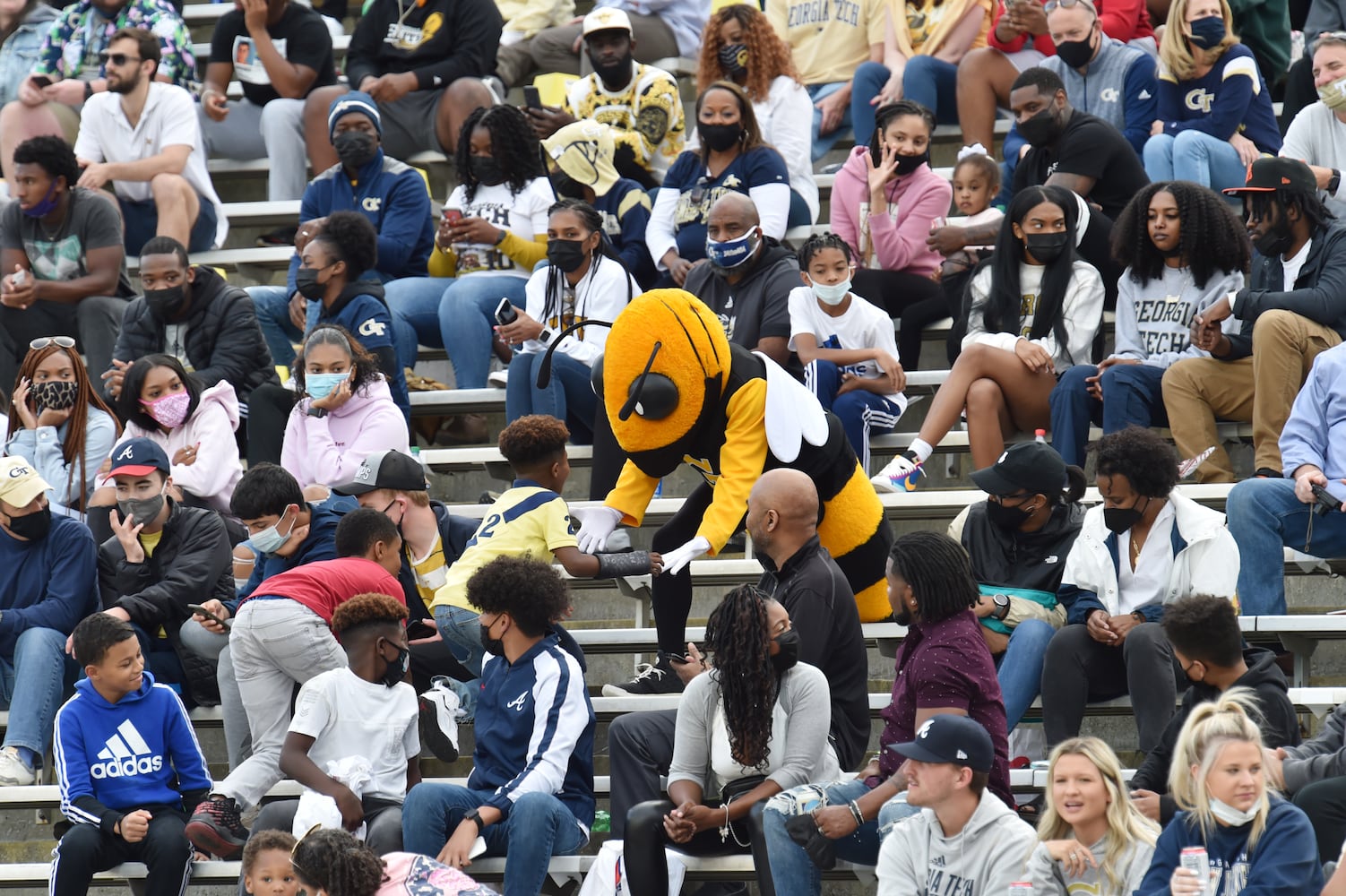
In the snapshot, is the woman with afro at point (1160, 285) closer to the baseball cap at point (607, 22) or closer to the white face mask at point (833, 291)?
the white face mask at point (833, 291)

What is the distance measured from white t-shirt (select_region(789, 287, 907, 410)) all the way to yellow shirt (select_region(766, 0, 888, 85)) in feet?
8.40

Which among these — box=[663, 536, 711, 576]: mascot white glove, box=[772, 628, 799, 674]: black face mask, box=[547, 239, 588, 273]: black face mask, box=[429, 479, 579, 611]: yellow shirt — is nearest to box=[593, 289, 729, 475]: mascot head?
box=[663, 536, 711, 576]: mascot white glove

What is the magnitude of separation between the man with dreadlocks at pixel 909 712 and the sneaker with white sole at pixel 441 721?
47.6 inches

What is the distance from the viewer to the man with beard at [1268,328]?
20.7ft

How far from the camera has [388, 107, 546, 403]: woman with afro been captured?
307 inches

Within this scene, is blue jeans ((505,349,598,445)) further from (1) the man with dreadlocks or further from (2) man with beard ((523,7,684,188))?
(1) the man with dreadlocks

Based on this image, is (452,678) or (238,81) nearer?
(452,678)

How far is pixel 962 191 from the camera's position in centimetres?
766

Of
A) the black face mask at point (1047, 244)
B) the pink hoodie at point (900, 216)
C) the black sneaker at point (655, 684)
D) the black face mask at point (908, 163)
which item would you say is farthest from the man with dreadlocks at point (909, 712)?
the black face mask at point (908, 163)

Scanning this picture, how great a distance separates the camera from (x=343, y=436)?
6844 mm

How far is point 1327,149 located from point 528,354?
309cm

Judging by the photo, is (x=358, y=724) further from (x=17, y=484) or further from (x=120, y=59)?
(x=120, y=59)

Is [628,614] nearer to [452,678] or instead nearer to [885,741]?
[452,678]

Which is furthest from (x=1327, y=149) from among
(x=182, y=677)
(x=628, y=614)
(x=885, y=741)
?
(x=182, y=677)
